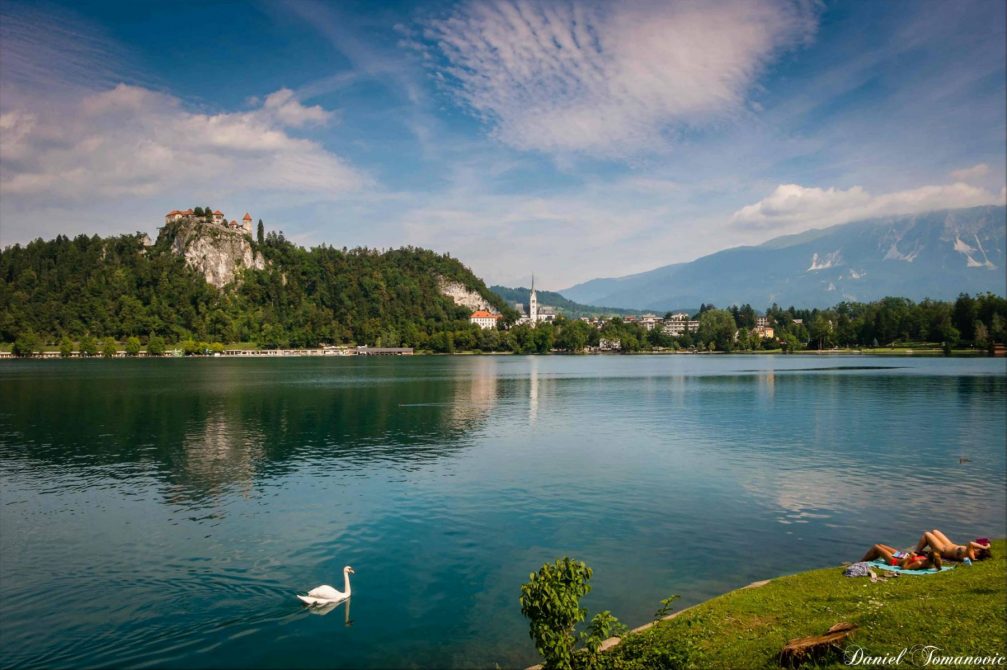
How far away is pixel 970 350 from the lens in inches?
7446

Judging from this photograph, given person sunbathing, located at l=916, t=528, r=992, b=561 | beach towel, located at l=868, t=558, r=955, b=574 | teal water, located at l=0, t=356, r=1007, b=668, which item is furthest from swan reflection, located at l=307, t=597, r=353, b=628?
person sunbathing, located at l=916, t=528, r=992, b=561

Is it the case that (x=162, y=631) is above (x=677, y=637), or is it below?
below

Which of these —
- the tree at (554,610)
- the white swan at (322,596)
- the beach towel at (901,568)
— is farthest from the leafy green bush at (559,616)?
the beach towel at (901,568)

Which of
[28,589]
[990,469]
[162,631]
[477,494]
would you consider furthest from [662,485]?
[28,589]

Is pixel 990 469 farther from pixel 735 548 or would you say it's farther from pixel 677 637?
pixel 677 637

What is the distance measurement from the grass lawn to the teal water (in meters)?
2.72

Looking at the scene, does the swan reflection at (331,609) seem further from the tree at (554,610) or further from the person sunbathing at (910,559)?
the person sunbathing at (910,559)

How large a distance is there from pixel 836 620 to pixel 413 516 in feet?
56.2

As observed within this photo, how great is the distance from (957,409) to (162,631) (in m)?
69.5

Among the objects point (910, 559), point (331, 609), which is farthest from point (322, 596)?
point (910, 559)

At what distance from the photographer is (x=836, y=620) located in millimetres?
13094

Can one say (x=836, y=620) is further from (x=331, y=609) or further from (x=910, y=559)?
(x=331, y=609)

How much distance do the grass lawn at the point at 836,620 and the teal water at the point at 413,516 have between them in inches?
107

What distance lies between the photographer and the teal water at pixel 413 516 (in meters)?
16.2
